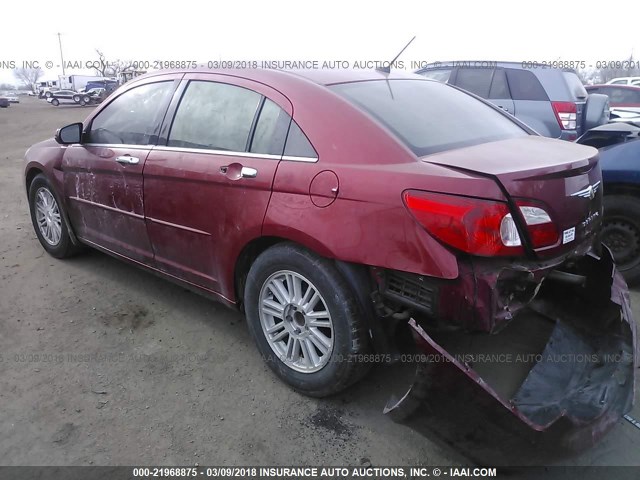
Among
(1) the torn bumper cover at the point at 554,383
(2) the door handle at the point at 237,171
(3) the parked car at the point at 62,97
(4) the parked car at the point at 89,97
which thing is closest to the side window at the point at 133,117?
(2) the door handle at the point at 237,171

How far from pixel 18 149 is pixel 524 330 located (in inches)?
546

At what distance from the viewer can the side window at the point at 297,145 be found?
8.00 ft

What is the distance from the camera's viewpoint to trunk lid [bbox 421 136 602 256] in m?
2.03

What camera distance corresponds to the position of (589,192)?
7.59ft

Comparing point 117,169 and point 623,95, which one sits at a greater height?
point 623,95

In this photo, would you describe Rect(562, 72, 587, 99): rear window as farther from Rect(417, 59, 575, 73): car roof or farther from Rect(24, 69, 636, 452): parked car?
Rect(24, 69, 636, 452): parked car

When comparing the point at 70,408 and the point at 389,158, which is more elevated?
the point at 389,158

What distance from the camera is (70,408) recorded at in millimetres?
2605

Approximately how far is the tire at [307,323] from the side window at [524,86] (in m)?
5.49

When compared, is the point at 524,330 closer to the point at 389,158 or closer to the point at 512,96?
the point at 389,158

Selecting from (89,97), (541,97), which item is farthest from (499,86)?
(89,97)

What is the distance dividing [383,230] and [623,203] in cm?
262

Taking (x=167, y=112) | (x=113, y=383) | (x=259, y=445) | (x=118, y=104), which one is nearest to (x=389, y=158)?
(x=259, y=445)

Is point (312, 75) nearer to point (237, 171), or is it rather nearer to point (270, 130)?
point (270, 130)
